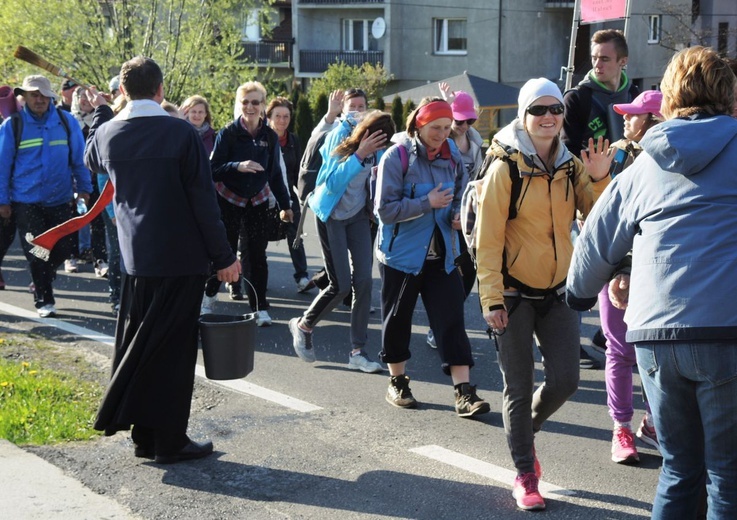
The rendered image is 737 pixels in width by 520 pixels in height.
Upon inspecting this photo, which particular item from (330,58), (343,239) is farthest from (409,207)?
(330,58)

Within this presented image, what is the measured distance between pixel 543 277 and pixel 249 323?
1629mm

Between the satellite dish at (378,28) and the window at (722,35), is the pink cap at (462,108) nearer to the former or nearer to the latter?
the window at (722,35)

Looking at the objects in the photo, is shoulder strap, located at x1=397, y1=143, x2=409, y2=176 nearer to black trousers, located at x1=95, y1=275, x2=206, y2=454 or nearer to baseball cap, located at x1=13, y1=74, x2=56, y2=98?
black trousers, located at x1=95, y1=275, x2=206, y2=454

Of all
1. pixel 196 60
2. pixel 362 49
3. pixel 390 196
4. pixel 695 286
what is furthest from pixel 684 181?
pixel 362 49

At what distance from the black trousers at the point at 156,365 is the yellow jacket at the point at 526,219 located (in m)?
1.57

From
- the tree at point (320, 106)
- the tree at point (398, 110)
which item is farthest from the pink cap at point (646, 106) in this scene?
the tree at point (320, 106)

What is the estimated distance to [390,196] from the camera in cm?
648

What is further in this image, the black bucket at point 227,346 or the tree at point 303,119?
the tree at point 303,119

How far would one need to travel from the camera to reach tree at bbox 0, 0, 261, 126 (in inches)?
824

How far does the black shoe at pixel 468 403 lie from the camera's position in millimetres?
6309

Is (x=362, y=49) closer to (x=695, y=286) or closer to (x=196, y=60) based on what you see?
(x=196, y=60)

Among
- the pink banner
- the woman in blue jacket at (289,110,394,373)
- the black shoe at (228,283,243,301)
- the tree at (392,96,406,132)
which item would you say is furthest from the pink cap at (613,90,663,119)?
Answer: the tree at (392,96,406,132)

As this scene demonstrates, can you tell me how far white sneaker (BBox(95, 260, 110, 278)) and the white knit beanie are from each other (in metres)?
7.42

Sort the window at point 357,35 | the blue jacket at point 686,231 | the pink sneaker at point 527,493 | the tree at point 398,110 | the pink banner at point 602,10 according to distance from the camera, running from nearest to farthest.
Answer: the blue jacket at point 686,231 → the pink sneaker at point 527,493 → the pink banner at point 602,10 → the tree at point 398,110 → the window at point 357,35
